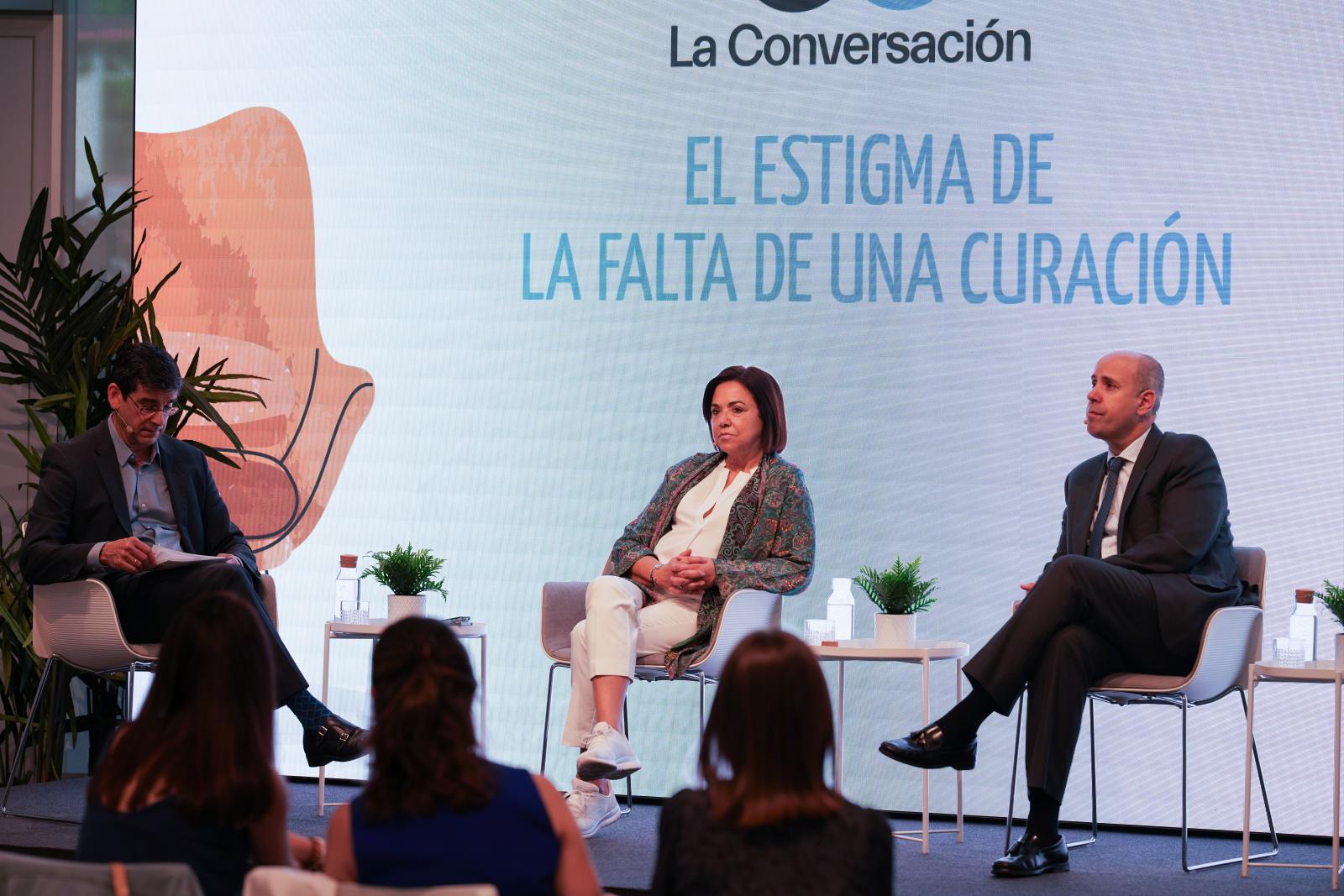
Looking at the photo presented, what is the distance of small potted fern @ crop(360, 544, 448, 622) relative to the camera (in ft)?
15.7

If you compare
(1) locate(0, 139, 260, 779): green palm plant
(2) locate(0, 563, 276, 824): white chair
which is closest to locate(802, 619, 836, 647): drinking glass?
(2) locate(0, 563, 276, 824): white chair

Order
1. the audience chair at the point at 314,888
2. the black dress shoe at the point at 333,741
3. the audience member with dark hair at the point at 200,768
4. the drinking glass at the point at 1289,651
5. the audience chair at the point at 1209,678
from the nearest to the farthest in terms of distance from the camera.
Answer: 1. the audience chair at the point at 314,888
2. the audience member with dark hair at the point at 200,768
3. the audience chair at the point at 1209,678
4. the drinking glass at the point at 1289,651
5. the black dress shoe at the point at 333,741

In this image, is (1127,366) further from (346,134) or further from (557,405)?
(346,134)

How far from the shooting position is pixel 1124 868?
4031 millimetres

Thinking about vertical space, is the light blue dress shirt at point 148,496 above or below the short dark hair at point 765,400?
below

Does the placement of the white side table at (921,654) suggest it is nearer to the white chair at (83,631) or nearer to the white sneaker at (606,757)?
the white sneaker at (606,757)

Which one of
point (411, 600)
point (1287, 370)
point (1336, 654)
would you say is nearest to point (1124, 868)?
point (1336, 654)

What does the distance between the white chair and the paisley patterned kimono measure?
142 centimetres

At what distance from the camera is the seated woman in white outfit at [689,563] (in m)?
4.18

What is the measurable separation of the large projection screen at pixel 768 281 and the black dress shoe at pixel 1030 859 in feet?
3.57

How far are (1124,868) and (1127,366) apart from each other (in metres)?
1.39

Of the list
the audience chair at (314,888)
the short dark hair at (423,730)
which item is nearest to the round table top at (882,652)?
the short dark hair at (423,730)

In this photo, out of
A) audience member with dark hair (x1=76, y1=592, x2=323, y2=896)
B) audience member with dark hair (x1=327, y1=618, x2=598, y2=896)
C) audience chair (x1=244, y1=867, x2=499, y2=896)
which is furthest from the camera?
audience member with dark hair (x1=76, y1=592, x2=323, y2=896)

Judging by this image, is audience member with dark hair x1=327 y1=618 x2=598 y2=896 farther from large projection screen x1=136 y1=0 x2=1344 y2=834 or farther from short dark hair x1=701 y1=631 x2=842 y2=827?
large projection screen x1=136 y1=0 x2=1344 y2=834
